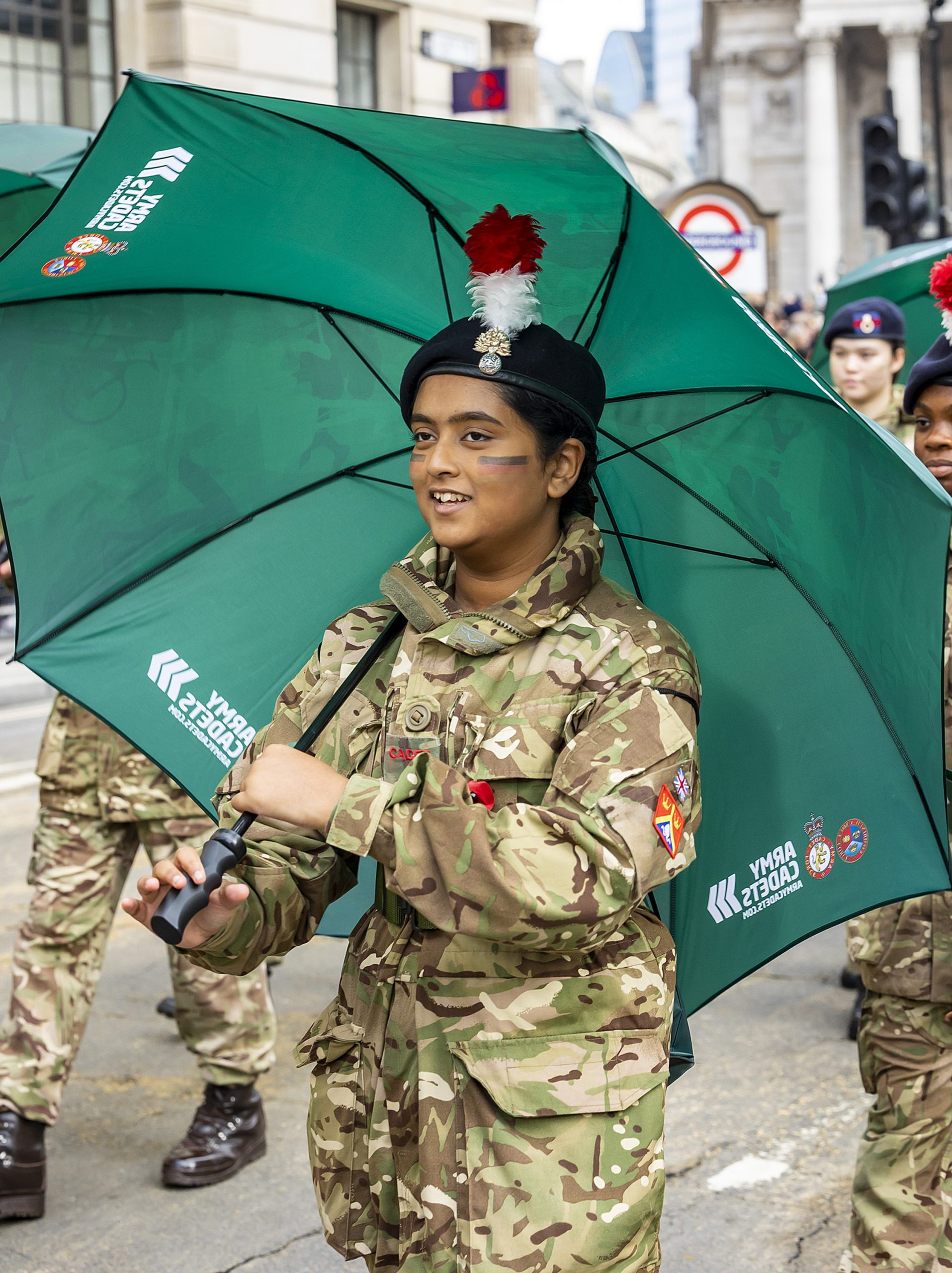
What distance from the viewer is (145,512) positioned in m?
3.12

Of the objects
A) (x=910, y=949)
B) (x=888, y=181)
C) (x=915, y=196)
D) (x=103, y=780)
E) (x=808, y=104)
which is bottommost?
(x=910, y=949)

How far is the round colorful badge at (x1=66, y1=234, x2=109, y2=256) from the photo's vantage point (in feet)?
9.18

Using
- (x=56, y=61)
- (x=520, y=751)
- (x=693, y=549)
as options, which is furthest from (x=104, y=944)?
(x=56, y=61)

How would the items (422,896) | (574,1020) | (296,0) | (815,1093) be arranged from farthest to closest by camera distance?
1. (296,0)
2. (815,1093)
3. (574,1020)
4. (422,896)

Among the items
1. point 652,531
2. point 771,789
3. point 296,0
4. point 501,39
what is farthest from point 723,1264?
point 501,39

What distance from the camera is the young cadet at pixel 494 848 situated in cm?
218

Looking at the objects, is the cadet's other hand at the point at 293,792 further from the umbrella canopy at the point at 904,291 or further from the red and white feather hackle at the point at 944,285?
the umbrella canopy at the point at 904,291

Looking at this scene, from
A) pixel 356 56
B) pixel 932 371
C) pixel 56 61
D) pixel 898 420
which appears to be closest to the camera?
pixel 932 371

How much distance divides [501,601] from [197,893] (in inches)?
26.7

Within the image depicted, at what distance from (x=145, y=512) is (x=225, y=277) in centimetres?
47

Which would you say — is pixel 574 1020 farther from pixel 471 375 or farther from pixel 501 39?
pixel 501 39

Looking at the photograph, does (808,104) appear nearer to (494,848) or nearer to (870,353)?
(870,353)

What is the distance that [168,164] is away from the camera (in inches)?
106

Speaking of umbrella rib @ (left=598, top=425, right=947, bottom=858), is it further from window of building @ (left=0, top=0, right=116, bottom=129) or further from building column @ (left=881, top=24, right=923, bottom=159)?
building column @ (left=881, top=24, right=923, bottom=159)
